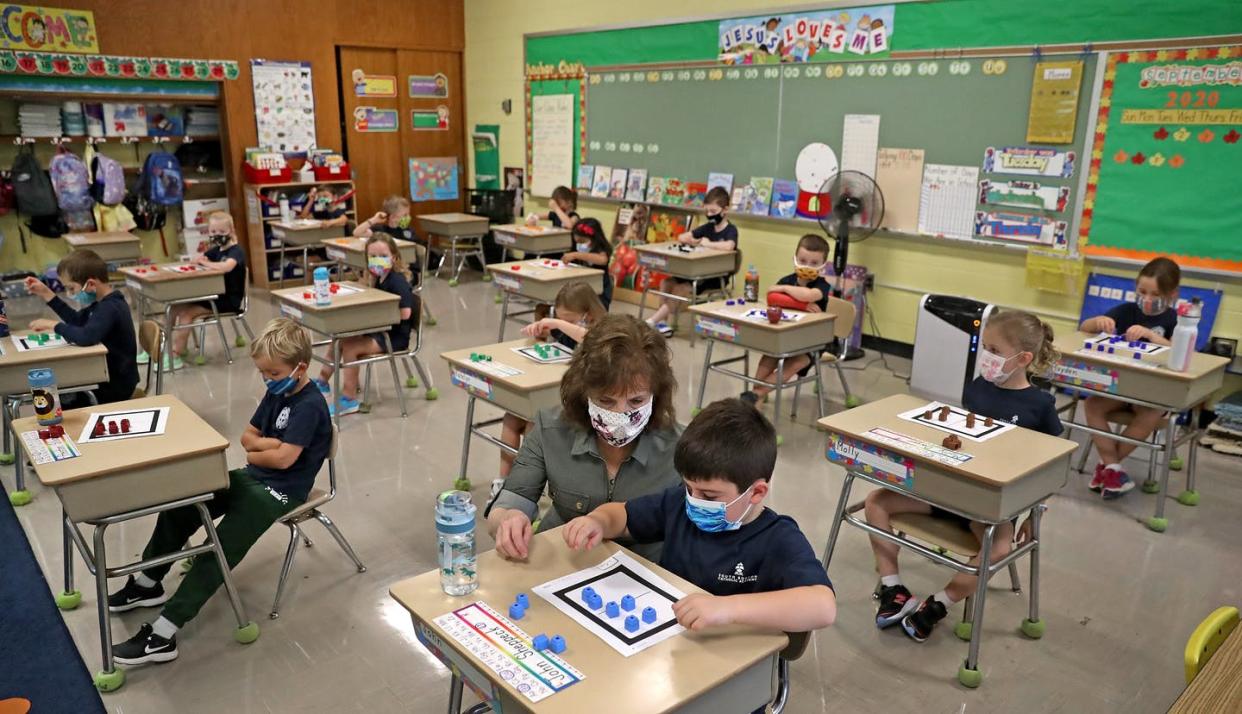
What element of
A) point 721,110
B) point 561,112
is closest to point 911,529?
point 721,110

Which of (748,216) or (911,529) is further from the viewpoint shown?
(748,216)

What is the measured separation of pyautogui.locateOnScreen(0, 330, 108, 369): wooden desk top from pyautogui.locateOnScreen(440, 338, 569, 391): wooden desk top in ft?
5.29

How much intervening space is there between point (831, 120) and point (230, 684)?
5730 mm

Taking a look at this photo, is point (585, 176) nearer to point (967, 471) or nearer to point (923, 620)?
point (923, 620)

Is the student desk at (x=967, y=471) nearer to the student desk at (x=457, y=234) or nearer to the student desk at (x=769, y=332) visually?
the student desk at (x=769, y=332)

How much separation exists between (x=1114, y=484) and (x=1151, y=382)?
27.2 inches

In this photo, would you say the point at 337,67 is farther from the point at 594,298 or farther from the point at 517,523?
the point at 517,523

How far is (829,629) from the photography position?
293 cm

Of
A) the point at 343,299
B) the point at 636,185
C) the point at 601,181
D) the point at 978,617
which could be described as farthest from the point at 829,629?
the point at 601,181

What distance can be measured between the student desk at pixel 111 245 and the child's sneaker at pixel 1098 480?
299 inches

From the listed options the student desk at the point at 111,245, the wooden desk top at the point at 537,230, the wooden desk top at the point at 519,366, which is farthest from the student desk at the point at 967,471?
the student desk at the point at 111,245

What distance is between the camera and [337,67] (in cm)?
948

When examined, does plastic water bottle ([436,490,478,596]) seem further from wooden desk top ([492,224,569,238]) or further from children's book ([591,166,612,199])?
children's book ([591,166,612,199])

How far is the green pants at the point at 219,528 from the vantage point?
2738mm
